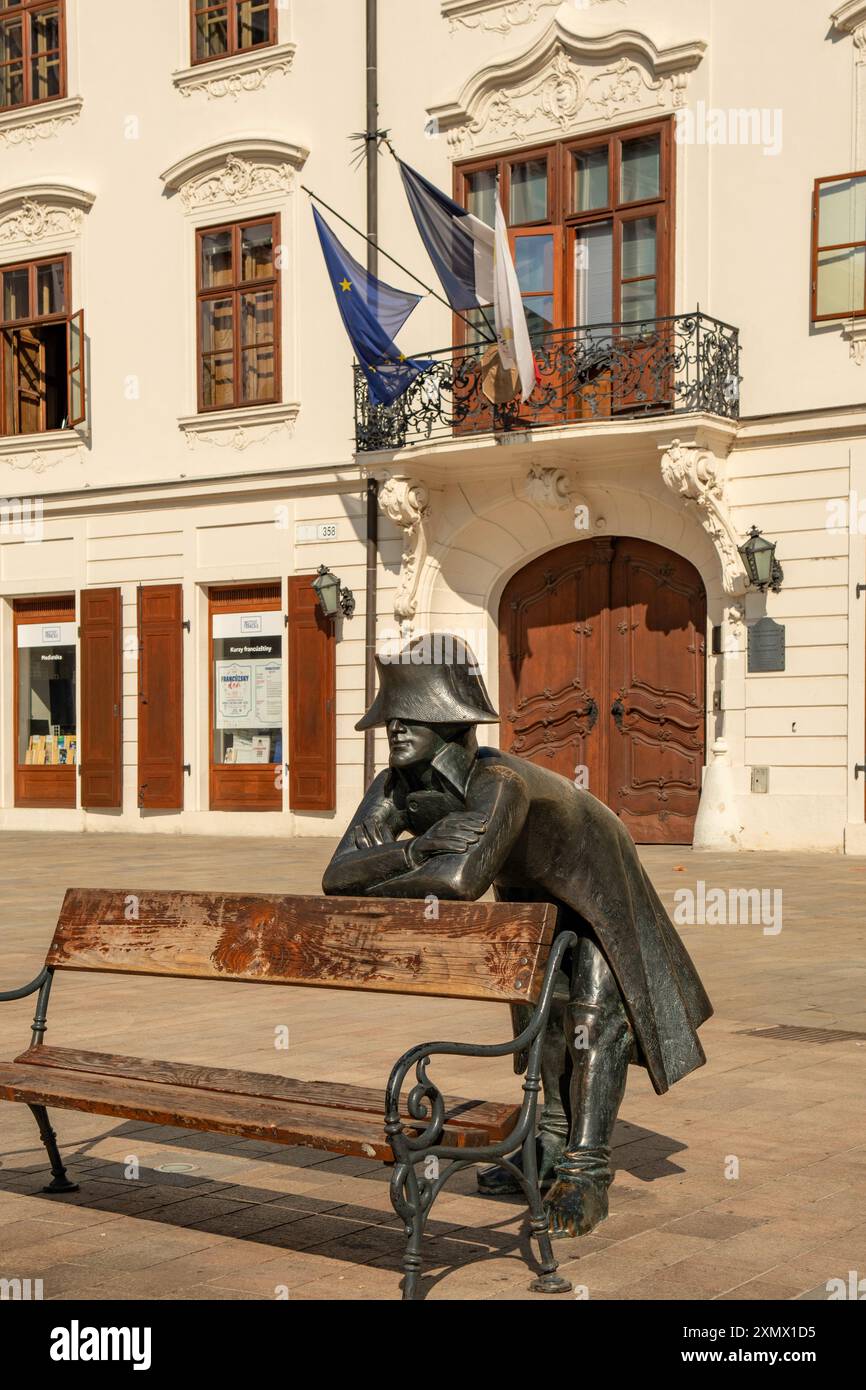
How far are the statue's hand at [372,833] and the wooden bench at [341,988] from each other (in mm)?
219

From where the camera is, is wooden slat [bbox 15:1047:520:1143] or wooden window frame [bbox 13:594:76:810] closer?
wooden slat [bbox 15:1047:520:1143]

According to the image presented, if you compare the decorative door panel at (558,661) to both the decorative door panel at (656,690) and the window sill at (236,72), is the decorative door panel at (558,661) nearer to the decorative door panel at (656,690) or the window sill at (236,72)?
the decorative door panel at (656,690)

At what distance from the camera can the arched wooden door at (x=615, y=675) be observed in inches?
731

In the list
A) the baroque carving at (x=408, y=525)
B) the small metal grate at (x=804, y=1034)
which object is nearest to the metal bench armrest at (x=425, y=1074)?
the small metal grate at (x=804, y=1034)

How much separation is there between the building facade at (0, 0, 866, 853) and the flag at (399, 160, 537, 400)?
876mm

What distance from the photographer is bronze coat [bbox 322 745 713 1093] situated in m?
4.50

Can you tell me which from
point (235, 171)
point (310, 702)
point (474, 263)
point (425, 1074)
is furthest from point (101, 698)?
point (425, 1074)

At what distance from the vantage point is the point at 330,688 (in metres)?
20.6

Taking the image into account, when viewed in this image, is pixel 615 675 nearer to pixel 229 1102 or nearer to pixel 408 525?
pixel 408 525

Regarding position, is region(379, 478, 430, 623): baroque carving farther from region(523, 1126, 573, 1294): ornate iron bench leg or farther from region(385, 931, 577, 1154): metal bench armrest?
region(523, 1126, 573, 1294): ornate iron bench leg

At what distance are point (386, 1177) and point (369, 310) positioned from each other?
14146 mm

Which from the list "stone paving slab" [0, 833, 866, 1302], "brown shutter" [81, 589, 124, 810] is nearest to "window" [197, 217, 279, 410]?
"brown shutter" [81, 589, 124, 810]
